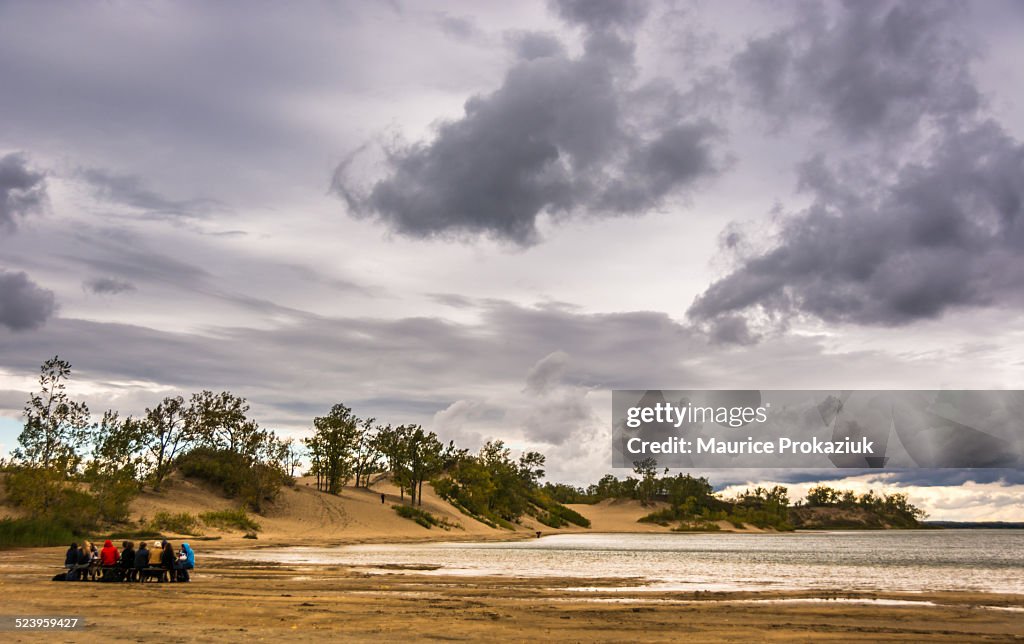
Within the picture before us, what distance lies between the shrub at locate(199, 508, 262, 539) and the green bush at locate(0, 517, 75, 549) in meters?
18.6

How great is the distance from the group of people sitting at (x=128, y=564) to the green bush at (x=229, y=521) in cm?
3963

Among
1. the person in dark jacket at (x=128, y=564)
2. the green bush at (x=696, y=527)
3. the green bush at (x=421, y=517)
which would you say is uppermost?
the person in dark jacket at (x=128, y=564)

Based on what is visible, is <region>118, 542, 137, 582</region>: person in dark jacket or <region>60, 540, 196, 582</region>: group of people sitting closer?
<region>60, 540, 196, 582</region>: group of people sitting

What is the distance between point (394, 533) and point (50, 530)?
150 feet

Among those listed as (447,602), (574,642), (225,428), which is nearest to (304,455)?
(225,428)

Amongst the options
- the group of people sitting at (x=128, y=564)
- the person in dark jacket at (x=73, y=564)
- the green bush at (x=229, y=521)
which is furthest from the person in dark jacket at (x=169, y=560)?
the green bush at (x=229, y=521)

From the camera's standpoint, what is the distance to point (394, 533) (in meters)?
86.8

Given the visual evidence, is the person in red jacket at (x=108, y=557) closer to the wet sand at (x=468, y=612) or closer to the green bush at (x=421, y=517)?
the wet sand at (x=468, y=612)

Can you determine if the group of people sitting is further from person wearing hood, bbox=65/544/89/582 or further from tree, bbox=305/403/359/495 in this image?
tree, bbox=305/403/359/495

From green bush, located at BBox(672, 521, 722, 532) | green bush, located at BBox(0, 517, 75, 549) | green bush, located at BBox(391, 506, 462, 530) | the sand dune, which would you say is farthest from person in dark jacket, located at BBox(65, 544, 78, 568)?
green bush, located at BBox(672, 521, 722, 532)

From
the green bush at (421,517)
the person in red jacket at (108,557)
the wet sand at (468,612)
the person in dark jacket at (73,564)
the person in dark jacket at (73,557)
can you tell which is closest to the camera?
the wet sand at (468,612)

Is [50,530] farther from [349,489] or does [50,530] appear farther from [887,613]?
[349,489]

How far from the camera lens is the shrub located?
213 ft

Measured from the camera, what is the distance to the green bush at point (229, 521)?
65081 millimetres
